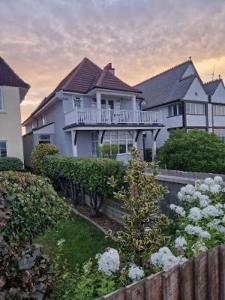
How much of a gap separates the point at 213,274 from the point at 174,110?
88.0 ft

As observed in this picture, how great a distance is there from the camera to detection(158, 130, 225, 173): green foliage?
1343 centimetres

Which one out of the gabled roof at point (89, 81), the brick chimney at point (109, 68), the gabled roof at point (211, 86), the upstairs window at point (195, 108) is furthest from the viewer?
the gabled roof at point (211, 86)

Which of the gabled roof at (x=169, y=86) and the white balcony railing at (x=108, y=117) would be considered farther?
the gabled roof at (x=169, y=86)

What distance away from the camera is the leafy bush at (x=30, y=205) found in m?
4.63

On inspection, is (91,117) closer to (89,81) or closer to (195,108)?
(89,81)

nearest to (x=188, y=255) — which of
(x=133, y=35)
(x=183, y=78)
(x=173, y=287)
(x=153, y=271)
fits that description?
(x=153, y=271)

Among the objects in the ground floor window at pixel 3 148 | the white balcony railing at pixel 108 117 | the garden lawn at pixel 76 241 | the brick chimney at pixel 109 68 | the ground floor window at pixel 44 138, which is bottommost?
the garden lawn at pixel 76 241

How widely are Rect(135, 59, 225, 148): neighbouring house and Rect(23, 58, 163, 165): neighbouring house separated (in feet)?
19.2

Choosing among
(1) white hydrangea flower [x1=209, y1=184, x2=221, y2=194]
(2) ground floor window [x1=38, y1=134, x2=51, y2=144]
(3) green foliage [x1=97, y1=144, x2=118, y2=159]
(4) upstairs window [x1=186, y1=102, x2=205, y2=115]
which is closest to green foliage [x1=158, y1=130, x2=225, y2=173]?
(3) green foliage [x1=97, y1=144, x2=118, y2=159]

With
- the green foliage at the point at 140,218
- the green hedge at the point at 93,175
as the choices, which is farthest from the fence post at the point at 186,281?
the green hedge at the point at 93,175

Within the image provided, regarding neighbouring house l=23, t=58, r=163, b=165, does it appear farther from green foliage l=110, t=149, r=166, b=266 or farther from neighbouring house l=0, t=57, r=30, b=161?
green foliage l=110, t=149, r=166, b=266

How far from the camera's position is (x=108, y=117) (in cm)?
1989

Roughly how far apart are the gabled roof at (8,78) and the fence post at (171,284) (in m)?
17.0

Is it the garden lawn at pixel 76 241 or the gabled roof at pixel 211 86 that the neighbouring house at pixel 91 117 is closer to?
the gabled roof at pixel 211 86
